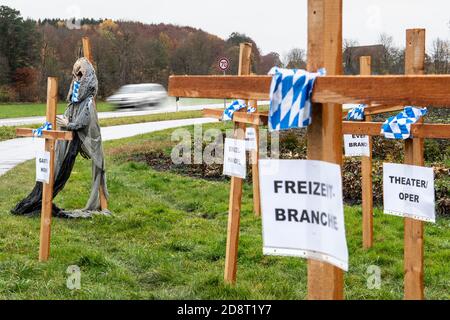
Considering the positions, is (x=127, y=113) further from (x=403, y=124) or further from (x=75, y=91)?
(x=403, y=124)

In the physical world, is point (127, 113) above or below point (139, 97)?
below

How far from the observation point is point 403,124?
4703mm

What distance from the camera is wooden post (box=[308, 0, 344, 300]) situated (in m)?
2.83

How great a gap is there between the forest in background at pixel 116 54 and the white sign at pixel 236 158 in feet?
67.5

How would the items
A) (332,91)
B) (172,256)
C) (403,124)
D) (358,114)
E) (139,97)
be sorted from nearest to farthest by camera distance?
(332,91)
(403,124)
(358,114)
(172,256)
(139,97)

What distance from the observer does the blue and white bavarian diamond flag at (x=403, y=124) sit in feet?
15.4

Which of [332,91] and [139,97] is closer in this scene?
[332,91]

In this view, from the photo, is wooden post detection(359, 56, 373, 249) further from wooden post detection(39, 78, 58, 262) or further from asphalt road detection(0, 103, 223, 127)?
asphalt road detection(0, 103, 223, 127)

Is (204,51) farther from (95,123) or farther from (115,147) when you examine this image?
(95,123)

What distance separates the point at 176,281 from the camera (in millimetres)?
5969

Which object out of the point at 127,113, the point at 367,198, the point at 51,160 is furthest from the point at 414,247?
the point at 127,113

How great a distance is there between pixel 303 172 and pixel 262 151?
36.1ft

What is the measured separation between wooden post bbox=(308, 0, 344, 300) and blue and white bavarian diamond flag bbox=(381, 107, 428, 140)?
6.41 ft

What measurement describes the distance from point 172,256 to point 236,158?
180 centimetres
